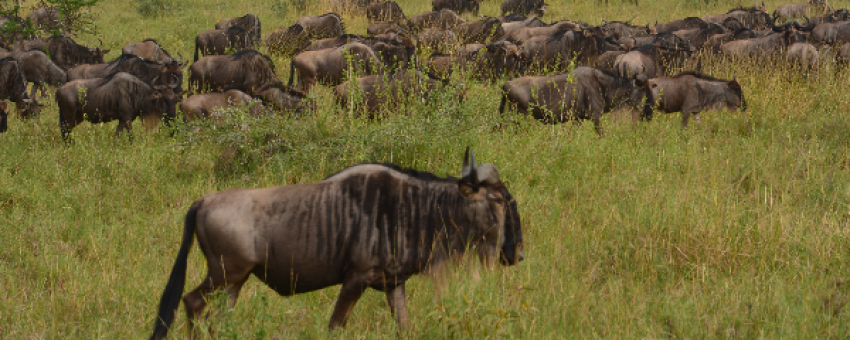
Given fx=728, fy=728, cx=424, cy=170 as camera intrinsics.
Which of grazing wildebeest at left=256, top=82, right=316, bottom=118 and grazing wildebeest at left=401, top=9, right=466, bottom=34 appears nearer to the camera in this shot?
grazing wildebeest at left=256, top=82, right=316, bottom=118

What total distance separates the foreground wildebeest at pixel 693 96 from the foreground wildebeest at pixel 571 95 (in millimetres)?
578

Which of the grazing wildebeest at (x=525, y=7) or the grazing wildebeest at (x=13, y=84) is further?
the grazing wildebeest at (x=525, y=7)

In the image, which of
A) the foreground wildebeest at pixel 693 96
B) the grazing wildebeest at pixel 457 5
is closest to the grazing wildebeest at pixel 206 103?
the foreground wildebeest at pixel 693 96

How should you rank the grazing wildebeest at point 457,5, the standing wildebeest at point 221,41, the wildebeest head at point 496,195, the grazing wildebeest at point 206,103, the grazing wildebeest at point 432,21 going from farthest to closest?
the grazing wildebeest at point 457,5 → the grazing wildebeest at point 432,21 → the standing wildebeest at point 221,41 → the grazing wildebeest at point 206,103 → the wildebeest head at point 496,195

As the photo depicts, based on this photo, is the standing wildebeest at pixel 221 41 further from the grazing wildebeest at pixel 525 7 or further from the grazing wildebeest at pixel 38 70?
the grazing wildebeest at pixel 525 7

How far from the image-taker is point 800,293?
3.89m

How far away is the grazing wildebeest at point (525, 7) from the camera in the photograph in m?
23.5

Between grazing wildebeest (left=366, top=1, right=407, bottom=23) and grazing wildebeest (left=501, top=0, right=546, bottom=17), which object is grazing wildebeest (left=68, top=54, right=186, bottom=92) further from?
grazing wildebeest (left=501, top=0, right=546, bottom=17)

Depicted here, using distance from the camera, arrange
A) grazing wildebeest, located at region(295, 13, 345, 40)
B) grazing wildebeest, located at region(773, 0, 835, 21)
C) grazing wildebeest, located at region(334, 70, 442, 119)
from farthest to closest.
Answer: grazing wildebeest, located at region(773, 0, 835, 21) < grazing wildebeest, located at region(295, 13, 345, 40) < grazing wildebeest, located at region(334, 70, 442, 119)

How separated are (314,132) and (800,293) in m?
4.50

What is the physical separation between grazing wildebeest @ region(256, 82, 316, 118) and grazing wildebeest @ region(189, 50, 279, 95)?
2876 mm

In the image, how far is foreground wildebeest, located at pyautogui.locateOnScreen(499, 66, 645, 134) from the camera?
8.20 meters

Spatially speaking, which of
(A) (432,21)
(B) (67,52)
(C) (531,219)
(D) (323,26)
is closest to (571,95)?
(C) (531,219)

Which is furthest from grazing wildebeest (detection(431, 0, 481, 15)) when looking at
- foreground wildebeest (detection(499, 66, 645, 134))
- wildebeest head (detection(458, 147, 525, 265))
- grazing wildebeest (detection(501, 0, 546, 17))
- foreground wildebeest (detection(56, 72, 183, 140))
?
wildebeest head (detection(458, 147, 525, 265))
